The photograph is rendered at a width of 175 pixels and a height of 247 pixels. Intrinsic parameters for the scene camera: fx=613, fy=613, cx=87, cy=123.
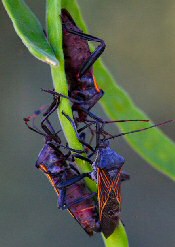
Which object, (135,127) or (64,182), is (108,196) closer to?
(64,182)

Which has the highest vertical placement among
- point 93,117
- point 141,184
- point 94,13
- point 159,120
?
point 94,13

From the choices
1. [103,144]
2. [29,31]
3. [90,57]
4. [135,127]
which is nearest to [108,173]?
[103,144]

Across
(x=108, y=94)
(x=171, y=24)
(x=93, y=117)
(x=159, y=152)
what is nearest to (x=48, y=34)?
(x=108, y=94)

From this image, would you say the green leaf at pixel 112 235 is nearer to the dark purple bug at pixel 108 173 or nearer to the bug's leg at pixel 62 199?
the dark purple bug at pixel 108 173

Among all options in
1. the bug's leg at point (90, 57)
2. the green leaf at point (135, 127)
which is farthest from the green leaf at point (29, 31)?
the green leaf at point (135, 127)

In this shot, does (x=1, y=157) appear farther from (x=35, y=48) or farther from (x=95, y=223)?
(x=35, y=48)

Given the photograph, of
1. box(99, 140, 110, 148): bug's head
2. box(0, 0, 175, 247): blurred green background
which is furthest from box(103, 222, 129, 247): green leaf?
box(0, 0, 175, 247): blurred green background
